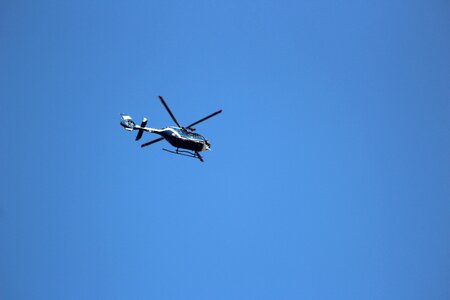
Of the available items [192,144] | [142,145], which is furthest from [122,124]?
[192,144]

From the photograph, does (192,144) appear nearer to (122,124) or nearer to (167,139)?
(167,139)

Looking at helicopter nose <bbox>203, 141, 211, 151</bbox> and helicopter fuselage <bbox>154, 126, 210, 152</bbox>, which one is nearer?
helicopter fuselage <bbox>154, 126, 210, 152</bbox>

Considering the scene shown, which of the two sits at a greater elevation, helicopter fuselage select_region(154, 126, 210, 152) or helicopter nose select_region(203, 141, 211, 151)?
helicopter nose select_region(203, 141, 211, 151)

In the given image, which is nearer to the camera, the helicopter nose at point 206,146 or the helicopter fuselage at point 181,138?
the helicopter fuselage at point 181,138

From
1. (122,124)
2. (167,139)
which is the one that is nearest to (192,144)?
(167,139)

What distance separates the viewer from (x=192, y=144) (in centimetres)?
3584

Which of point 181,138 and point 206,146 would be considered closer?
point 181,138

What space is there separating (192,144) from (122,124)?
5.65 meters

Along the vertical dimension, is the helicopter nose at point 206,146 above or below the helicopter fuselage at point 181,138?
above

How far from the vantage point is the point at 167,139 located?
3566 cm

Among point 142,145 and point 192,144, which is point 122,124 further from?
point 192,144

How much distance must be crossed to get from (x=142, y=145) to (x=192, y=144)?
3.94 meters

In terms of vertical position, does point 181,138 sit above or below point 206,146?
below
